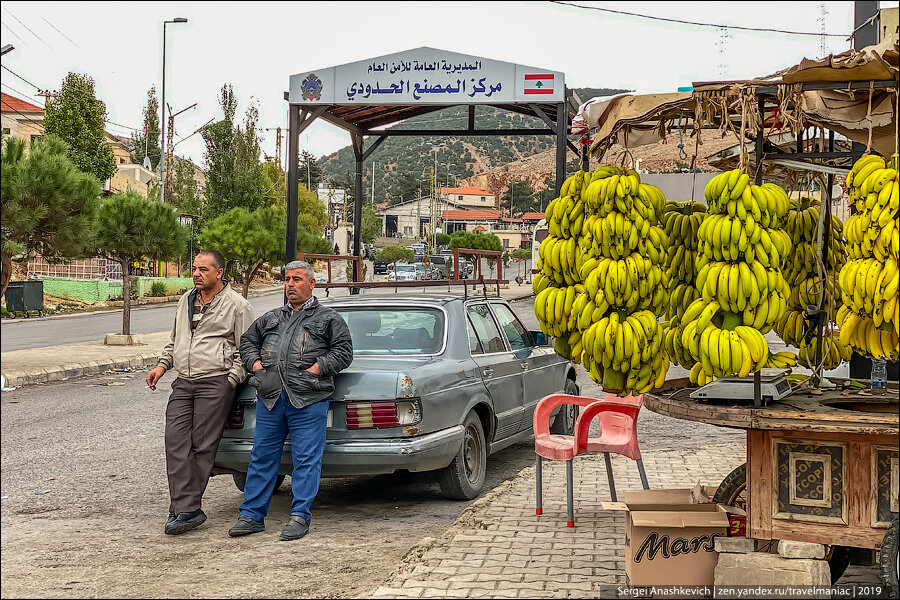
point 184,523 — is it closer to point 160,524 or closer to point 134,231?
point 160,524

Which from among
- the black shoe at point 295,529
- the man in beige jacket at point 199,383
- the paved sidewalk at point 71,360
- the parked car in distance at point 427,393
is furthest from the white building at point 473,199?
the black shoe at point 295,529

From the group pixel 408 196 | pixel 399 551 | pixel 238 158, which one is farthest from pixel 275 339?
pixel 408 196

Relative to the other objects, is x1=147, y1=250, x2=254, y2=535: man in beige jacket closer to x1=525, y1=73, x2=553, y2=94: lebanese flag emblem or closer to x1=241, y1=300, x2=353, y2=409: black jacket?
x1=241, y1=300, x2=353, y2=409: black jacket

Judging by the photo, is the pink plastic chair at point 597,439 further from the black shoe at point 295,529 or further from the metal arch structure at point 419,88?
the metal arch structure at point 419,88

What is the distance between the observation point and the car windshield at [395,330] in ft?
25.7

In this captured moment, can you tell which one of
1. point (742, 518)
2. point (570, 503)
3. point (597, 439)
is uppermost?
point (597, 439)

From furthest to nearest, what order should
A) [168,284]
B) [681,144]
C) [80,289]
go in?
[168,284] → [80,289] → [681,144]

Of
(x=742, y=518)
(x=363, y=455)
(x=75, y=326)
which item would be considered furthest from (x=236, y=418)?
(x=75, y=326)

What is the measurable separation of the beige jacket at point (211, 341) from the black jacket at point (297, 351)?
5.5 inches

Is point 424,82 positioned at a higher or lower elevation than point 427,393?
higher

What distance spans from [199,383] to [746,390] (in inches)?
146

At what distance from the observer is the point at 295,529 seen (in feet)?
21.0

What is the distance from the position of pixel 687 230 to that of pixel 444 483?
318 centimetres

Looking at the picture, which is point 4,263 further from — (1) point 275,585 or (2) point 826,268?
(2) point 826,268
